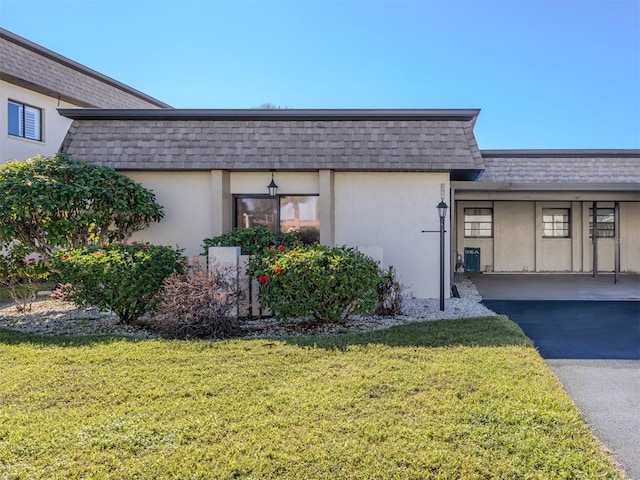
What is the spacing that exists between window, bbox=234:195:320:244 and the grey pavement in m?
4.02

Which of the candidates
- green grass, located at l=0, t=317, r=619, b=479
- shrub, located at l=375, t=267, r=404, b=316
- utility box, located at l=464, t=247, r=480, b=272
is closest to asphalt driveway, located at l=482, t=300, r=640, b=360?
green grass, located at l=0, t=317, r=619, b=479

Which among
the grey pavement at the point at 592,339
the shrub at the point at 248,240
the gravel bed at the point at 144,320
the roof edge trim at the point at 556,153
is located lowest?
the grey pavement at the point at 592,339

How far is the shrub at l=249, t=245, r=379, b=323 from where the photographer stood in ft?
17.9

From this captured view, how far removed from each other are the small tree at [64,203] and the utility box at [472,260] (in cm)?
1011

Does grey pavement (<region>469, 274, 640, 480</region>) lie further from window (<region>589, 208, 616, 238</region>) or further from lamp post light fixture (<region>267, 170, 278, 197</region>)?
lamp post light fixture (<region>267, 170, 278, 197</region>)

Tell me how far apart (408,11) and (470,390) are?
9392mm

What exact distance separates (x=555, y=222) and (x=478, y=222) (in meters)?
2.62

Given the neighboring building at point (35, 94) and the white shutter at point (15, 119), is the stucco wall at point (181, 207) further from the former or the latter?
the white shutter at point (15, 119)

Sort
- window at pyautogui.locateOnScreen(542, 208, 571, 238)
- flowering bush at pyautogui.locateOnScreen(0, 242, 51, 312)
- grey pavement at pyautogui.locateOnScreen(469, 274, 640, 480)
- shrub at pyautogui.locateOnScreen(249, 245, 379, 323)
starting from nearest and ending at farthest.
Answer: grey pavement at pyautogui.locateOnScreen(469, 274, 640, 480)
shrub at pyautogui.locateOnScreen(249, 245, 379, 323)
flowering bush at pyautogui.locateOnScreen(0, 242, 51, 312)
window at pyautogui.locateOnScreen(542, 208, 571, 238)

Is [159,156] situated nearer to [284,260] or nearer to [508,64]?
[284,260]

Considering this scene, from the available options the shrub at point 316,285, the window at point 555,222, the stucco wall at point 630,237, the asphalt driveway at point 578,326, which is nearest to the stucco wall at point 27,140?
the shrub at point 316,285

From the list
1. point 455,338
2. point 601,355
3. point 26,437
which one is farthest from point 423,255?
point 26,437

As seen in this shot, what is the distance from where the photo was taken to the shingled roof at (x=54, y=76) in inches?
469

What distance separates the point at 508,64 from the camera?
41.6ft
